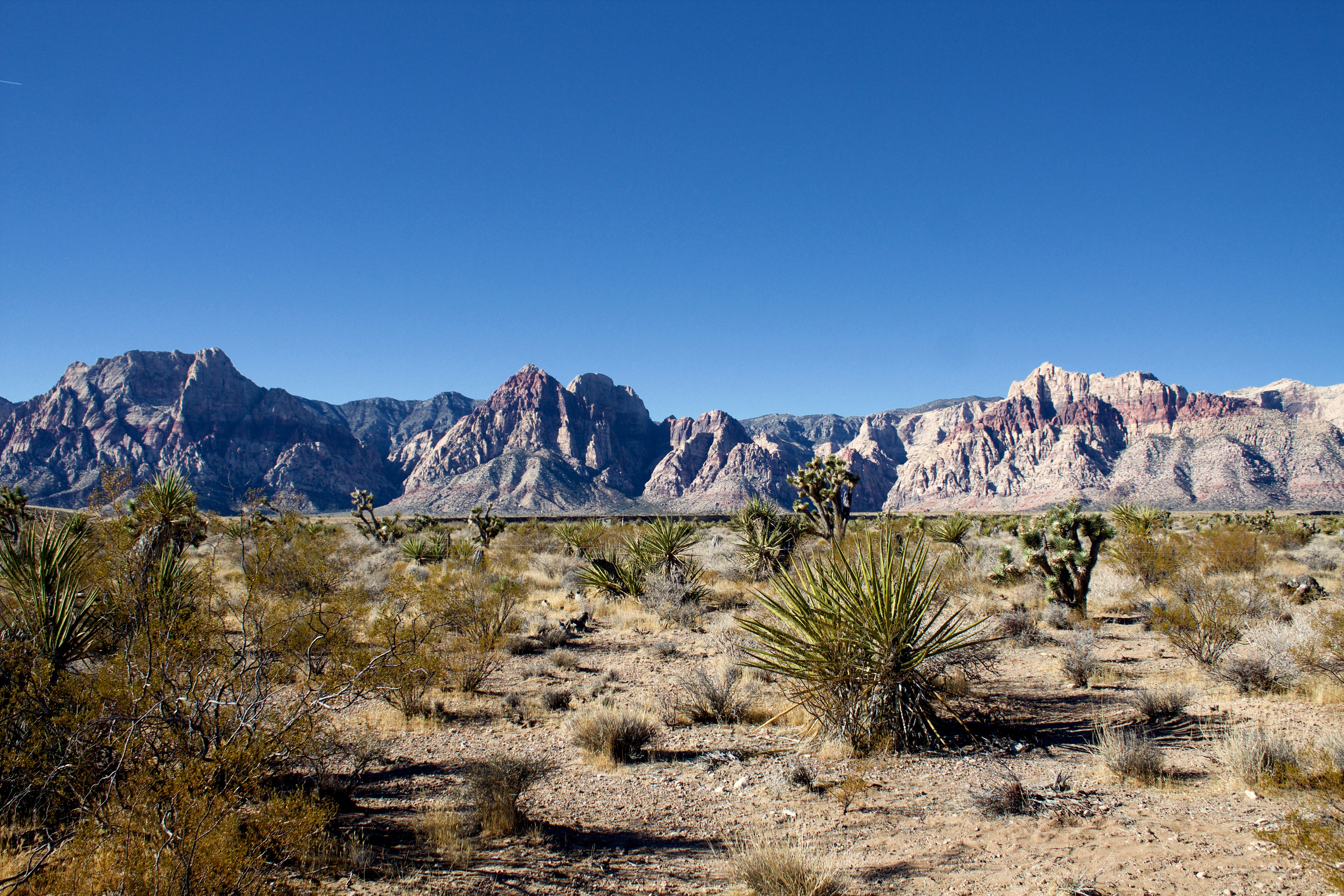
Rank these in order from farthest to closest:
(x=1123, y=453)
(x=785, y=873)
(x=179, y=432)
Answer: (x=179, y=432) → (x=1123, y=453) → (x=785, y=873)

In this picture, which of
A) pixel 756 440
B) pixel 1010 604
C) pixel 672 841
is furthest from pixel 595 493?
pixel 672 841

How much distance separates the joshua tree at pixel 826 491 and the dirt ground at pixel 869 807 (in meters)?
10.5

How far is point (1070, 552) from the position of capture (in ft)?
44.4

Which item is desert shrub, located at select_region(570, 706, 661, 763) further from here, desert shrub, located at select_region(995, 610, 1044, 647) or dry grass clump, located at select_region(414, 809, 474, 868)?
desert shrub, located at select_region(995, 610, 1044, 647)

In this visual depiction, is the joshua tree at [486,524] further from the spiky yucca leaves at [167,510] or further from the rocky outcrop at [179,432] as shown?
the rocky outcrop at [179,432]

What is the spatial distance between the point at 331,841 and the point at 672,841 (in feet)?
7.91

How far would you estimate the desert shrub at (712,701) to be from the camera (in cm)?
810

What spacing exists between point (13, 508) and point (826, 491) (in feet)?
95.8

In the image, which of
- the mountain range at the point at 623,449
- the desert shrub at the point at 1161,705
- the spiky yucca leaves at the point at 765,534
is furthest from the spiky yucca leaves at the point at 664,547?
the mountain range at the point at 623,449

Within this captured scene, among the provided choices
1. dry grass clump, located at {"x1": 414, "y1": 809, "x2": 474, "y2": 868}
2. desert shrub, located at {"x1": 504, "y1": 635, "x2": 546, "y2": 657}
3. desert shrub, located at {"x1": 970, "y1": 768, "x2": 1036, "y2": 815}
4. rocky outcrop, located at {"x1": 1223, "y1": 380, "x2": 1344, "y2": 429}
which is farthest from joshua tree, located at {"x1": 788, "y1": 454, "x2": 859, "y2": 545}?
rocky outcrop, located at {"x1": 1223, "y1": 380, "x2": 1344, "y2": 429}

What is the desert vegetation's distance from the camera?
154 inches

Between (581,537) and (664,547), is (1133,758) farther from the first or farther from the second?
(581,537)

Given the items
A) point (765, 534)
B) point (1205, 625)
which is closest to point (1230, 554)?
point (1205, 625)

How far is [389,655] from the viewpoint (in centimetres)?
660
